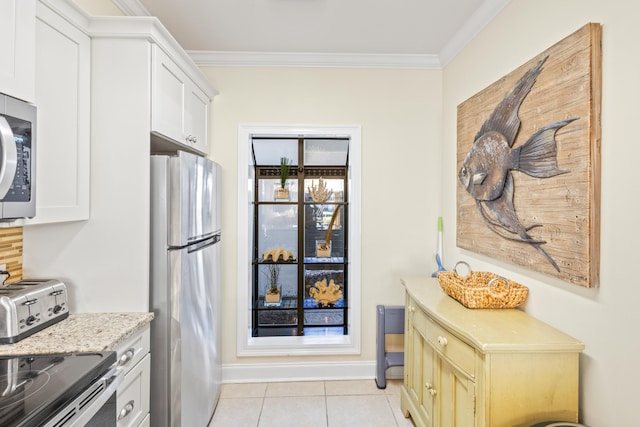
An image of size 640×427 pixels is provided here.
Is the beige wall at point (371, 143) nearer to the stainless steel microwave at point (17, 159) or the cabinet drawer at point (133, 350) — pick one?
the cabinet drawer at point (133, 350)

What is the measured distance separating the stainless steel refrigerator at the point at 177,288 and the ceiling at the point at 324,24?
38.7 inches

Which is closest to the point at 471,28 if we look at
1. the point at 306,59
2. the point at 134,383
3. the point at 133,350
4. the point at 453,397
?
the point at 306,59

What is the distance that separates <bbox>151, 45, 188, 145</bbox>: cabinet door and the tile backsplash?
0.79m

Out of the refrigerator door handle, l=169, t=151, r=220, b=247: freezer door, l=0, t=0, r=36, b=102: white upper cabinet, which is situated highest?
l=0, t=0, r=36, b=102: white upper cabinet

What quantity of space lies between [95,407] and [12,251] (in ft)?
3.04

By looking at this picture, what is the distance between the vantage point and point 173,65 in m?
1.93

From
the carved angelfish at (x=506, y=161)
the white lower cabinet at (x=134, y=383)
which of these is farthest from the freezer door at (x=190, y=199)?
the carved angelfish at (x=506, y=161)

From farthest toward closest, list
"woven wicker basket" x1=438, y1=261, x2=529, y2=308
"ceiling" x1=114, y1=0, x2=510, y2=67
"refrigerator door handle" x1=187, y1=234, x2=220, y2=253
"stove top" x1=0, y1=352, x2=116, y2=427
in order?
1. "ceiling" x1=114, y1=0, x2=510, y2=67
2. "refrigerator door handle" x1=187, y1=234, x2=220, y2=253
3. "woven wicker basket" x1=438, y1=261, x2=529, y2=308
4. "stove top" x1=0, y1=352, x2=116, y2=427

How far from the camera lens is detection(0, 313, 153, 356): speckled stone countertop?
1259 mm

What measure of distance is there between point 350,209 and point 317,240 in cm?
69

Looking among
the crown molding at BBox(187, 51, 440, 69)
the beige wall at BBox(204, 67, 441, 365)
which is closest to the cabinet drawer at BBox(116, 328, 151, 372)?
the beige wall at BBox(204, 67, 441, 365)

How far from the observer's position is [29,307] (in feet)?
4.41

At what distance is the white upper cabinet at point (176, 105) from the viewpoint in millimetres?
1741

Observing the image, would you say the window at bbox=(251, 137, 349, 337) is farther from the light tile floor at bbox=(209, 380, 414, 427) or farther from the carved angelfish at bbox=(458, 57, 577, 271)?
the carved angelfish at bbox=(458, 57, 577, 271)
